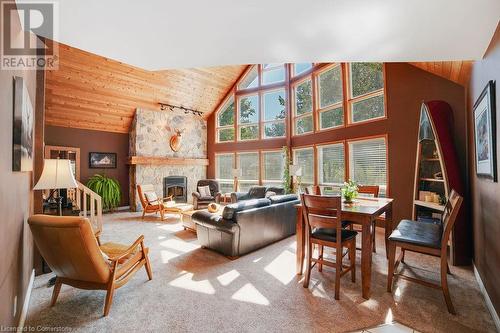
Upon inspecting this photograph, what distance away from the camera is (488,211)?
2270mm

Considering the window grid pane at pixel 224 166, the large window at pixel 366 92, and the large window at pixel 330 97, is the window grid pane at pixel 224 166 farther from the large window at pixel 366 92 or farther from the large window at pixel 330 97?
the large window at pixel 366 92

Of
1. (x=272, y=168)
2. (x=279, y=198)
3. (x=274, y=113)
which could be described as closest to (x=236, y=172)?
(x=272, y=168)

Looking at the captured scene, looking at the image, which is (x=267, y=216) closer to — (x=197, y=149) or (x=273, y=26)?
(x=273, y=26)

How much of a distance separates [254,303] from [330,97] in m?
5.42

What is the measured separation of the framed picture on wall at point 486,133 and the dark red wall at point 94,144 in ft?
27.7

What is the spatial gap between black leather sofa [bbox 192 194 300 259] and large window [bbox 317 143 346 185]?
2.38 m

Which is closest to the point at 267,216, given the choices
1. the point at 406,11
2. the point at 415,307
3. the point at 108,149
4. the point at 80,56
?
the point at 415,307

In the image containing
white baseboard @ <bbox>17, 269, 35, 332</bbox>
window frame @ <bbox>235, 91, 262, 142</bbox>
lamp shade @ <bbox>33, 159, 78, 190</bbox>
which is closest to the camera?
white baseboard @ <bbox>17, 269, 35, 332</bbox>

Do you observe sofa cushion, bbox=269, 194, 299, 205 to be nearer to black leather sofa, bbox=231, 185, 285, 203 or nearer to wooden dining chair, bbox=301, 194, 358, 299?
wooden dining chair, bbox=301, 194, 358, 299

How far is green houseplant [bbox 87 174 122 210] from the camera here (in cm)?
679

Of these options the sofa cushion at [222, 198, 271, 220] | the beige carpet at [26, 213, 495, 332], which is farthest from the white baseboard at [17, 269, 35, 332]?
the sofa cushion at [222, 198, 271, 220]

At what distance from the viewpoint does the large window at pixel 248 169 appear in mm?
8320

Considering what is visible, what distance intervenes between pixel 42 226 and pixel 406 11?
131 inches

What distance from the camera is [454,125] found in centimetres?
369
